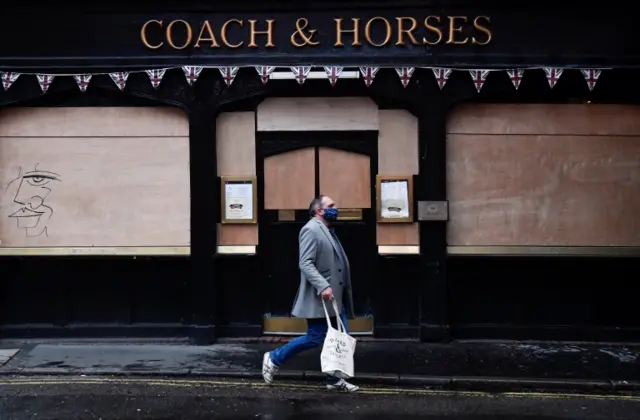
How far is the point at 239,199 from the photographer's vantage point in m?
9.87

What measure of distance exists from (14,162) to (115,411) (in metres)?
4.22

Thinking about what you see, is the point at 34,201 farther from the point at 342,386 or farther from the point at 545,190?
the point at 545,190

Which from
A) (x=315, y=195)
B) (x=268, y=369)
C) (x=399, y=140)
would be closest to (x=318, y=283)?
(x=268, y=369)

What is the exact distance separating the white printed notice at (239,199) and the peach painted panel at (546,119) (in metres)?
2.69

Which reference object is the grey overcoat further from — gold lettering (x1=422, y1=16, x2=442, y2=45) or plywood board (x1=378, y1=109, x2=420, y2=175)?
gold lettering (x1=422, y1=16, x2=442, y2=45)

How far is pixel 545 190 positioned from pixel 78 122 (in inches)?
239

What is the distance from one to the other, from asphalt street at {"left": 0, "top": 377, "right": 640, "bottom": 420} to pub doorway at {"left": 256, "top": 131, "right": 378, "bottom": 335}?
2138 mm

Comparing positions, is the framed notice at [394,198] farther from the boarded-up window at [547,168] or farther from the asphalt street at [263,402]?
the asphalt street at [263,402]

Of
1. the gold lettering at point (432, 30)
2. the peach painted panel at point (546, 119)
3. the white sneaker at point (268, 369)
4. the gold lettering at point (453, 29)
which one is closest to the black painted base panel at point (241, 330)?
the white sneaker at point (268, 369)

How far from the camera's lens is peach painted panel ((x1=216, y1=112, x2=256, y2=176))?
389 inches

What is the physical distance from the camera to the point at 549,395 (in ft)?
25.6

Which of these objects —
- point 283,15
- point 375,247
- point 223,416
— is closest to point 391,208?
point 375,247

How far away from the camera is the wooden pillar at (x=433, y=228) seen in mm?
9688

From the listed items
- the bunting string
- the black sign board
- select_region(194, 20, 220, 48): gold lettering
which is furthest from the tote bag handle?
select_region(194, 20, 220, 48): gold lettering
